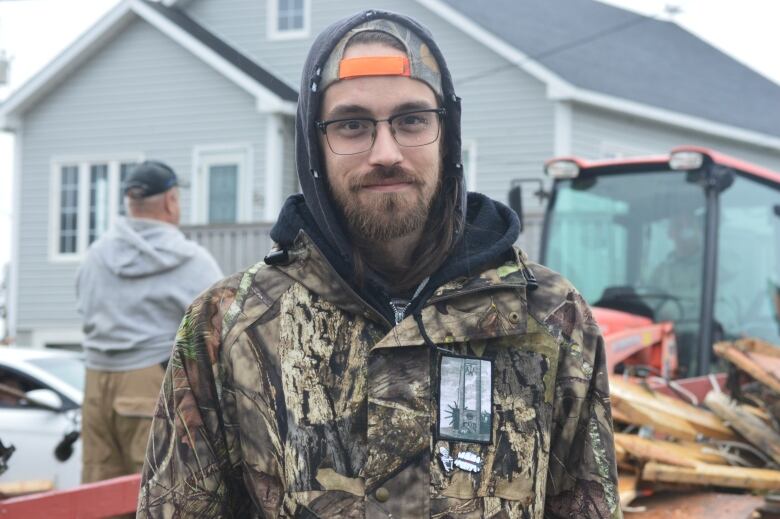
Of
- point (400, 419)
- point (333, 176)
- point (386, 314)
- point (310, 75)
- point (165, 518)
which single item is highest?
point (310, 75)

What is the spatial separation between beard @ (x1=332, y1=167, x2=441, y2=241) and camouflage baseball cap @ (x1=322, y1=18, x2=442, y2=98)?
0.64 feet

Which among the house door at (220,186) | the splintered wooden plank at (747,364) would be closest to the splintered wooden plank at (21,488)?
the splintered wooden plank at (747,364)

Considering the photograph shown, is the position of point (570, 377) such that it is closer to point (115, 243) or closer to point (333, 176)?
point (333, 176)

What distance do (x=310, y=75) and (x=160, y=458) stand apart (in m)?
0.78

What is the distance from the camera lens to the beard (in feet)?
7.23

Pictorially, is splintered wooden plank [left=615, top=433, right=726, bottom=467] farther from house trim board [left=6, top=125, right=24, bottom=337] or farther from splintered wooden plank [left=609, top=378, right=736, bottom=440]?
house trim board [left=6, top=125, right=24, bottom=337]

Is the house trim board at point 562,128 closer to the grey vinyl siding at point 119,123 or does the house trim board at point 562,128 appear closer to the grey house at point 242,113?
the grey house at point 242,113

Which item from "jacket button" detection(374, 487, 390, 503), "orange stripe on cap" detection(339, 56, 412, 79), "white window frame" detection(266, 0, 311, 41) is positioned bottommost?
"jacket button" detection(374, 487, 390, 503)

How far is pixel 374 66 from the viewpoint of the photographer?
2.24 meters

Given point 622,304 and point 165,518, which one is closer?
point 165,518

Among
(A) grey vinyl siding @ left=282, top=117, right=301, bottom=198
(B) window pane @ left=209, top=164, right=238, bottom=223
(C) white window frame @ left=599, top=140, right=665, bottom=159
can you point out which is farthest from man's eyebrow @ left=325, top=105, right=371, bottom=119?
(B) window pane @ left=209, top=164, right=238, bottom=223

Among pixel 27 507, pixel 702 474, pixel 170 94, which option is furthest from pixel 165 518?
pixel 170 94

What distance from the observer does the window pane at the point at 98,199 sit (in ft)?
70.6

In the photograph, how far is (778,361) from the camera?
5.68 meters
